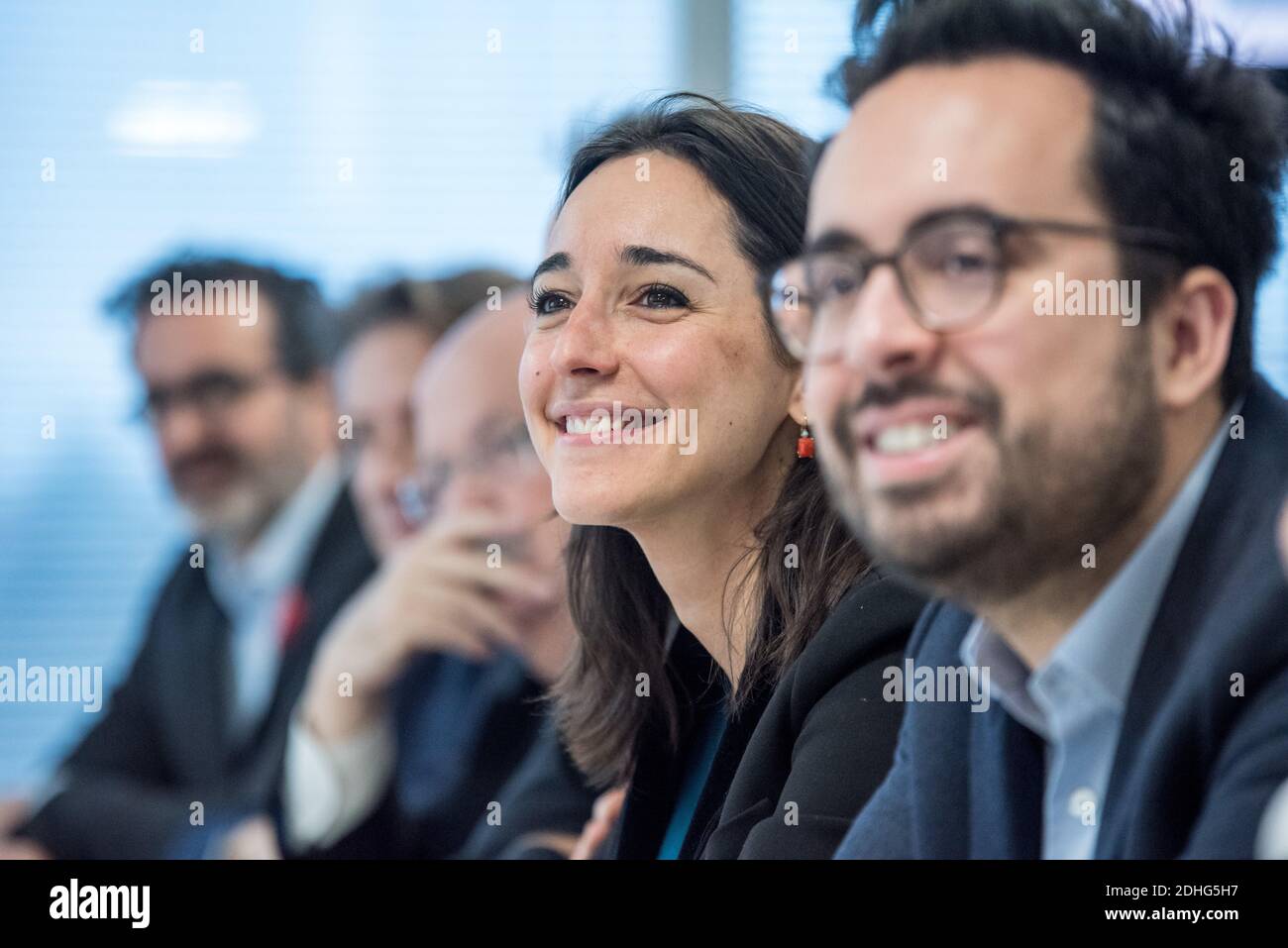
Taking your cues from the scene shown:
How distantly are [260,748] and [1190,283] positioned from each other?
A: 1795 mm

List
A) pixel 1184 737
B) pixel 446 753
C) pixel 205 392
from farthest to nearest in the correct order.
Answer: pixel 205 392 < pixel 446 753 < pixel 1184 737

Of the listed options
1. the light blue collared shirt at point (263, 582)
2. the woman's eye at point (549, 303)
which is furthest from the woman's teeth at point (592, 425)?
the light blue collared shirt at point (263, 582)

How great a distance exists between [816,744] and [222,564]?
163 centimetres

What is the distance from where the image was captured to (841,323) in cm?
125

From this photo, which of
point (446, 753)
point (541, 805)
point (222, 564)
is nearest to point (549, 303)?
point (541, 805)

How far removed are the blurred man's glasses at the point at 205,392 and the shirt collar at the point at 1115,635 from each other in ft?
5.80

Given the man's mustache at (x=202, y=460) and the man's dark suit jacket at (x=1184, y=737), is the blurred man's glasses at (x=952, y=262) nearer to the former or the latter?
the man's dark suit jacket at (x=1184, y=737)

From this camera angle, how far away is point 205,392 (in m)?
2.64

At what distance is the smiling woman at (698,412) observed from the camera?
1514 millimetres

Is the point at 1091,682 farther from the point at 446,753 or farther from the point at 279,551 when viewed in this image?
the point at 279,551

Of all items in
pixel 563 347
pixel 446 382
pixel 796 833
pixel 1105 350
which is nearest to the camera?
pixel 1105 350

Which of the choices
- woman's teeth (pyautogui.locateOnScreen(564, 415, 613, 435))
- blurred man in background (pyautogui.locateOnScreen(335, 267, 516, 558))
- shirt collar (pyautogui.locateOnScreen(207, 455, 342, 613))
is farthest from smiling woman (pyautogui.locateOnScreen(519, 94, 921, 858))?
shirt collar (pyautogui.locateOnScreen(207, 455, 342, 613))
